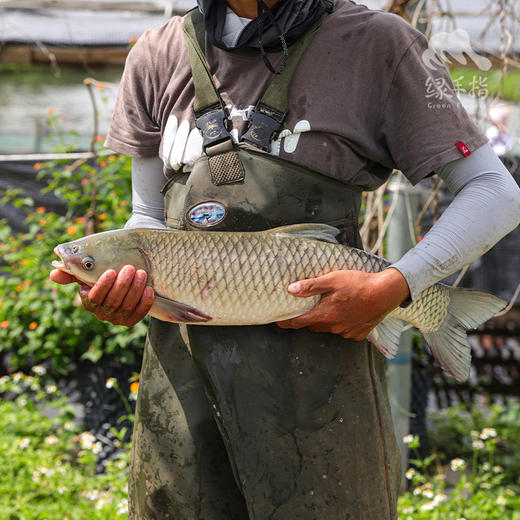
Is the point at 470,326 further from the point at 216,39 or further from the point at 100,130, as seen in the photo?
the point at 100,130

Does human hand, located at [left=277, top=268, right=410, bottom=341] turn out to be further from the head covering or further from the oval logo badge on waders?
the head covering

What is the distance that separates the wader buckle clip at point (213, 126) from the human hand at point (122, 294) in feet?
1.12

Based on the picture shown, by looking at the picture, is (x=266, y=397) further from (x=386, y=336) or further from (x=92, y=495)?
(x=92, y=495)

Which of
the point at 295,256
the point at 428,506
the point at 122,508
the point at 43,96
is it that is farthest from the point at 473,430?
the point at 43,96

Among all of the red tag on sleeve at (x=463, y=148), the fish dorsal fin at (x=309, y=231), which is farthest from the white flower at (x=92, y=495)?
the red tag on sleeve at (x=463, y=148)

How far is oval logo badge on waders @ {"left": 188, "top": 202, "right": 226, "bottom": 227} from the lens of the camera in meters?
1.61

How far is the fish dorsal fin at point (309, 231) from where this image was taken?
5.12 feet

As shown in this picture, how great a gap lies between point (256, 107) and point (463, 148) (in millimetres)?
480

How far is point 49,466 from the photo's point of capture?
3.42 m

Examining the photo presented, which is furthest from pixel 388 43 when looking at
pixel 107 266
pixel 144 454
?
pixel 144 454

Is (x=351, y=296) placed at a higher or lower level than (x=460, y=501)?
higher

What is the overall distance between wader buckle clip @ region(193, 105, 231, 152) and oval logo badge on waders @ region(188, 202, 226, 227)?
13cm

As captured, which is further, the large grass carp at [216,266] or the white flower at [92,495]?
the white flower at [92,495]

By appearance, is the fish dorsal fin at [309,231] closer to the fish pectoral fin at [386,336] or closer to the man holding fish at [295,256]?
the man holding fish at [295,256]
